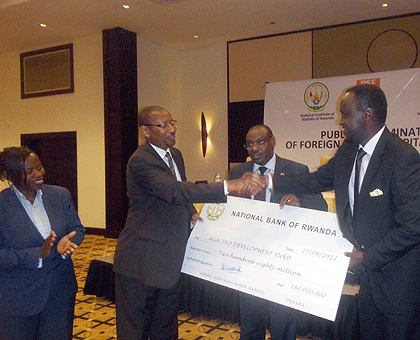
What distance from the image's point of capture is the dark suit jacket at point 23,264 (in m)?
2.00

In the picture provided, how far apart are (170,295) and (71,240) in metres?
0.75

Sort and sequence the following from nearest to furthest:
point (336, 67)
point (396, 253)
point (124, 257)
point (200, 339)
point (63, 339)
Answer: point (396, 253), point (63, 339), point (124, 257), point (200, 339), point (336, 67)

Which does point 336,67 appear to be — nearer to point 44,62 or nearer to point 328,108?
point 328,108

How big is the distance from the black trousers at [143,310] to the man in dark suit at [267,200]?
0.49 m

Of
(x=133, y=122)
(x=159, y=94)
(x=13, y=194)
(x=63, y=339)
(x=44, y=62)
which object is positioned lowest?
(x=63, y=339)

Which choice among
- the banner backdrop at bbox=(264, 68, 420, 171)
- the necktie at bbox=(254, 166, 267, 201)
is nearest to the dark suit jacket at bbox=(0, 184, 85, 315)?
the necktie at bbox=(254, 166, 267, 201)

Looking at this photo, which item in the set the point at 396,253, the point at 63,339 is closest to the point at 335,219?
the point at 396,253

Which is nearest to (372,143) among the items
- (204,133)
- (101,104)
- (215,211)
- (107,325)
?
(215,211)

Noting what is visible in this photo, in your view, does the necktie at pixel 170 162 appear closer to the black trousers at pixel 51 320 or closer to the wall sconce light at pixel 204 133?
the black trousers at pixel 51 320

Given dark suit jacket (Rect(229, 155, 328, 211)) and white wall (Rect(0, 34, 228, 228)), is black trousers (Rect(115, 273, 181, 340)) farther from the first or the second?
white wall (Rect(0, 34, 228, 228))

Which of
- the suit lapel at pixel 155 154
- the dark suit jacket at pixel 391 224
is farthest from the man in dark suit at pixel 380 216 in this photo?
the suit lapel at pixel 155 154

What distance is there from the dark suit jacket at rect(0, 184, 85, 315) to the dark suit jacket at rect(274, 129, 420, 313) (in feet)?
5.53

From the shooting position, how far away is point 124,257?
235cm

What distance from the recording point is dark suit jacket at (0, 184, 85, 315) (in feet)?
6.57
